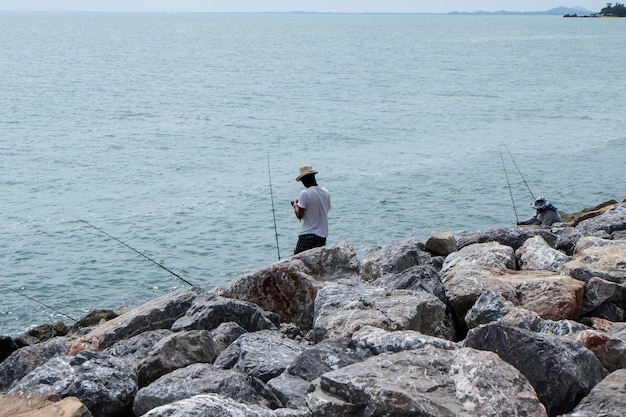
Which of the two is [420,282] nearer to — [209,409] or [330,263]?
[330,263]

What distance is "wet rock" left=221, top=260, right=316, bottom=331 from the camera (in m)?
7.62

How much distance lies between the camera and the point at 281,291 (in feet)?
25.4

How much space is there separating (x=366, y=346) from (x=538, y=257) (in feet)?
11.7

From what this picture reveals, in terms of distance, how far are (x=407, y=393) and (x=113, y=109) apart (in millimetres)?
37210

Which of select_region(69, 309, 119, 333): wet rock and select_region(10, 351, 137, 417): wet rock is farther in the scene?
select_region(69, 309, 119, 333): wet rock

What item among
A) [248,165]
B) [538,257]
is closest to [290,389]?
[538,257]

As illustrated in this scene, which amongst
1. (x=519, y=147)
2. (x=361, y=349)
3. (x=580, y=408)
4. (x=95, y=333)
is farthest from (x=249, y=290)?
(x=519, y=147)

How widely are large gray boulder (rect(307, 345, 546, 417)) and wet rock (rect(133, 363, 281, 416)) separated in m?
0.55

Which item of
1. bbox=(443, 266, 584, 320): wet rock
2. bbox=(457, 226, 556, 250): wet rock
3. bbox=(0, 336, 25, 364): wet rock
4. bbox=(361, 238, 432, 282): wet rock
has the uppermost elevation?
bbox=(443, 266, 584, 320): wet rock

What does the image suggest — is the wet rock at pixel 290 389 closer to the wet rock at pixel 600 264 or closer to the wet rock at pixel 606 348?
the wet rock at pixel 606 348

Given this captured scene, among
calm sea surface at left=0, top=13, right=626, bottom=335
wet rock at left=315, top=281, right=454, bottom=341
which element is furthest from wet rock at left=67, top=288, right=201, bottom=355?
calm sea surface at left=0, top=13, right=626, bottom=335

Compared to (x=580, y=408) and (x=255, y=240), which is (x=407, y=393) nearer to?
(x=580, y=408)

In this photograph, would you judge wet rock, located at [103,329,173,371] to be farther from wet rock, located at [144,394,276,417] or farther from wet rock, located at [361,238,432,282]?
wet rock, located at [361,238,432,282]

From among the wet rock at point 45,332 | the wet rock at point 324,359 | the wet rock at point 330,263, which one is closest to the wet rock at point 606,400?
the wet rock at point 324,359
